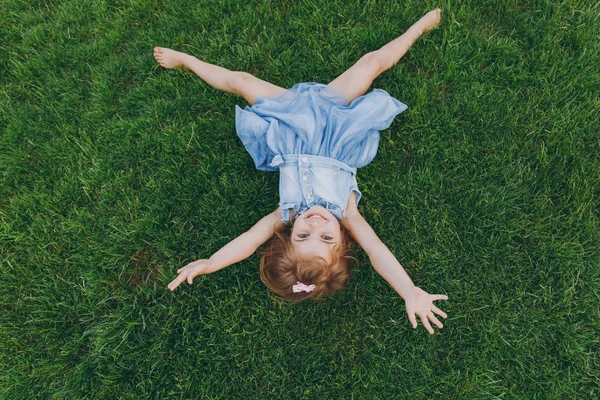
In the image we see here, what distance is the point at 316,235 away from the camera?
2557 mm

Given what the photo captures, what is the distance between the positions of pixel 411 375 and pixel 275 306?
1.01m

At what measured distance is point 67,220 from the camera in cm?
306

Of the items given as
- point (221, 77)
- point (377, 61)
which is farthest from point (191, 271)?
point (377, 61)

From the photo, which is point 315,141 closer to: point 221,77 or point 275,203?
point 275,203

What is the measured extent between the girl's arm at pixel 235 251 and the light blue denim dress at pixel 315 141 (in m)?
0.13

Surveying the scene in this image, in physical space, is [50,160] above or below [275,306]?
above

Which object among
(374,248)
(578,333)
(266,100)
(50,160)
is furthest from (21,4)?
(578,333)

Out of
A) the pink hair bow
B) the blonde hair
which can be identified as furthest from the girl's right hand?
the pink hair bow

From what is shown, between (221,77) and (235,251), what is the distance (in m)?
1.36

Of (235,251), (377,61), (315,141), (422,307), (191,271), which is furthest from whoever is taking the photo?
(377,61)

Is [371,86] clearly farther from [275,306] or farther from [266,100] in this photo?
[275,306]

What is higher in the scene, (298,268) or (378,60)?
(378,60)

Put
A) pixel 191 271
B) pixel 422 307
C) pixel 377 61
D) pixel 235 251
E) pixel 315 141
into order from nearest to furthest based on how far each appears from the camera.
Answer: pixel 422 307 → pixel 191 271 → pixel 235 251 → pixel 315 141 → pixel 377 61

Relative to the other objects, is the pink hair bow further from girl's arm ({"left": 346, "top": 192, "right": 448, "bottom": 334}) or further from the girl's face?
girl's arm ({"left": 346, "top": 192, "right": 448, "bottom": 334})
